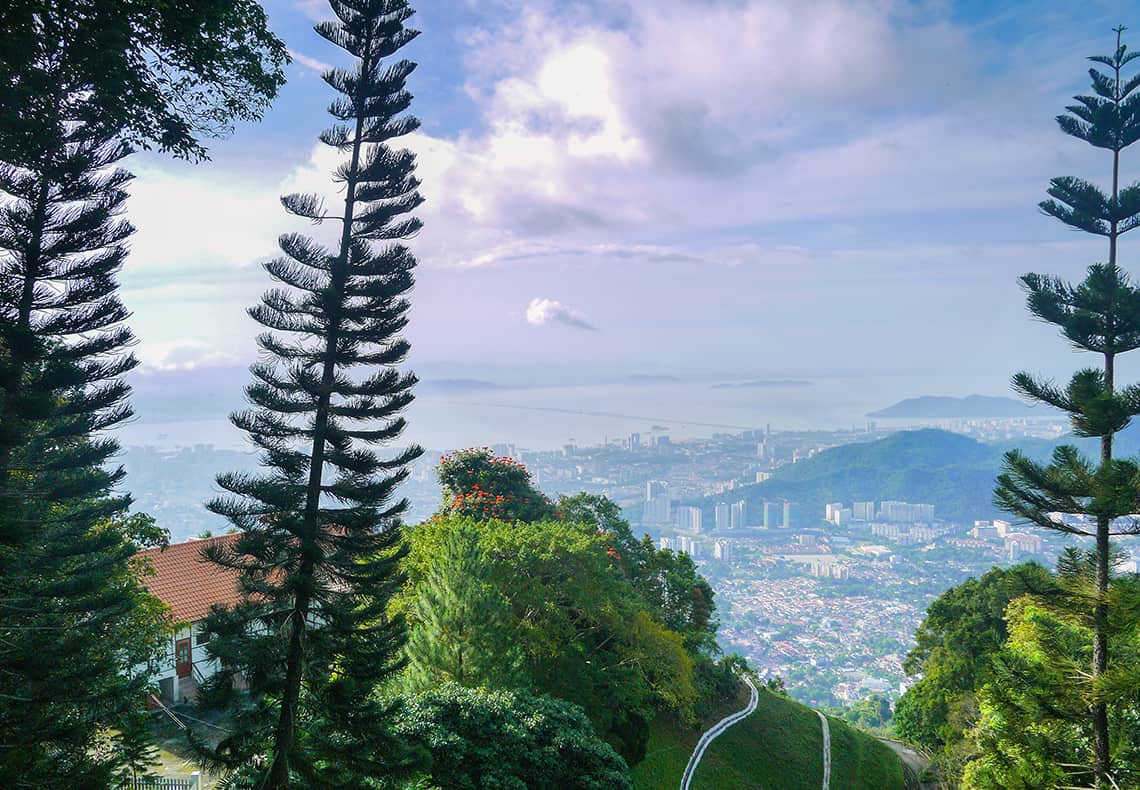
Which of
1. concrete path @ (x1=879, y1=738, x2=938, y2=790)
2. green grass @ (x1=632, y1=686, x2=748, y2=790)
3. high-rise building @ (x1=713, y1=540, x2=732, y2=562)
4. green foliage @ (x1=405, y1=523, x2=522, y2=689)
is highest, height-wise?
green foliage @ (x1=405, y1=523, x2=522, y2=689)

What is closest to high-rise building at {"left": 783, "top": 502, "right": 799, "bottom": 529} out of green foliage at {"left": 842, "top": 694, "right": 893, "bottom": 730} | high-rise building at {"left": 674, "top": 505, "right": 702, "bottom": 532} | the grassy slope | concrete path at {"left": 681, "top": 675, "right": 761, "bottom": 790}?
high-rise building at {"left": 674, "top": 505, "right": 702, "bottom": 532}

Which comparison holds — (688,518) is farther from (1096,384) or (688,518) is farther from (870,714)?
(1096,384)

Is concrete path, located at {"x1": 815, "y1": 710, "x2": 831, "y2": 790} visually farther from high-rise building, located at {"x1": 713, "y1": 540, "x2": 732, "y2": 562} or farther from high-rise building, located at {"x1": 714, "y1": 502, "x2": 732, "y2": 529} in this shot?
high-rise building, located at {"x1": 714, "y1": 502, "x2": 732, "y2": 529}

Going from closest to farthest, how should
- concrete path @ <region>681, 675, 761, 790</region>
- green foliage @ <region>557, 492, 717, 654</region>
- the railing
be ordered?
the railing, concrete path @ <region>681, 675, 761, 790</region>, green foliage @ <region>557, 492, 717, 654</region>

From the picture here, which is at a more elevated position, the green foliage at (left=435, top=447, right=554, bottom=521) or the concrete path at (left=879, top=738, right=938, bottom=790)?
the green foliage at (left=435, top=447, right=554, bottom=521)

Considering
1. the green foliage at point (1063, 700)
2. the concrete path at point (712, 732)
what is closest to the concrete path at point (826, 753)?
the concrete path at point (712, 732)

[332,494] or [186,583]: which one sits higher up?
[332,494]

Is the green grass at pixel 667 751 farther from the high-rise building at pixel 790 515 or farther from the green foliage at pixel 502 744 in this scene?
the high-rise building at pixel 790 515

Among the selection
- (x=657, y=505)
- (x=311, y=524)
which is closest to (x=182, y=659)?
(x=311, y=524)
